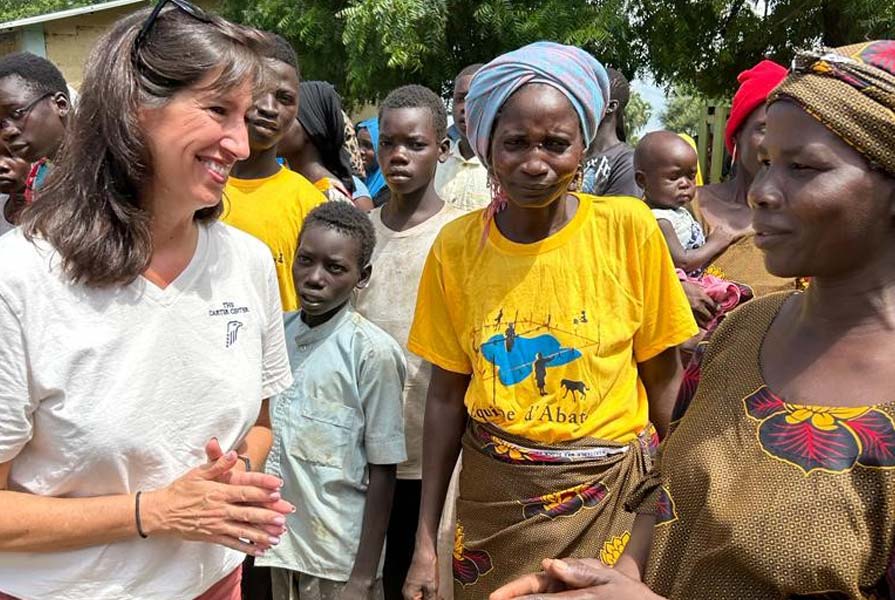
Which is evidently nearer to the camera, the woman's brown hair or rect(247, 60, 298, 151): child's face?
the woman's brown hair

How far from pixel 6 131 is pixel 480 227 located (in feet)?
7.03

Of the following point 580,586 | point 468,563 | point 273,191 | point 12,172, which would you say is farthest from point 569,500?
point 12,172

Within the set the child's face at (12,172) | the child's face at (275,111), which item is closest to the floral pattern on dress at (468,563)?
the child's face at (275,111)

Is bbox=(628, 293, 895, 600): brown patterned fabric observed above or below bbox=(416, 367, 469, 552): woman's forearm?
above

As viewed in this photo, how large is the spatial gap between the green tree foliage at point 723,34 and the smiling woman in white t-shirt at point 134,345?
1001 cm

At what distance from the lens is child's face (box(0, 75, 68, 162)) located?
3.37 meters

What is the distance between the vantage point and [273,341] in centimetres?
213

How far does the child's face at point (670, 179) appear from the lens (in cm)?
381

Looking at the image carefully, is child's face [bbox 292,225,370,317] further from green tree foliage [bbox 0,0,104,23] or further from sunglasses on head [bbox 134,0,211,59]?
green tree foliage [bbox 0,0,104,23]

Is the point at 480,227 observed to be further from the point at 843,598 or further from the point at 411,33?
the point at 411,33

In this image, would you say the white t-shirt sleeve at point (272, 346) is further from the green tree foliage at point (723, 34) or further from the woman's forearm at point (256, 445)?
the green tree foliage at point (723, 34)

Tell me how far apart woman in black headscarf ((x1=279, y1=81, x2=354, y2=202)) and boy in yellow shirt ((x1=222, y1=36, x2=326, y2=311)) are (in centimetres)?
77

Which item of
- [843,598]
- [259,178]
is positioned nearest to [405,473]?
[259,178]

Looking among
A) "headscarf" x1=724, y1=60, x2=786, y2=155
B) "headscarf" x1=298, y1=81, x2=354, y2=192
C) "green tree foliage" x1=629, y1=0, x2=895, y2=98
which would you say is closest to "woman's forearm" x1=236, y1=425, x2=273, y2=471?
"headscarf" x1=724, y1=60, x2=786, y2=155
